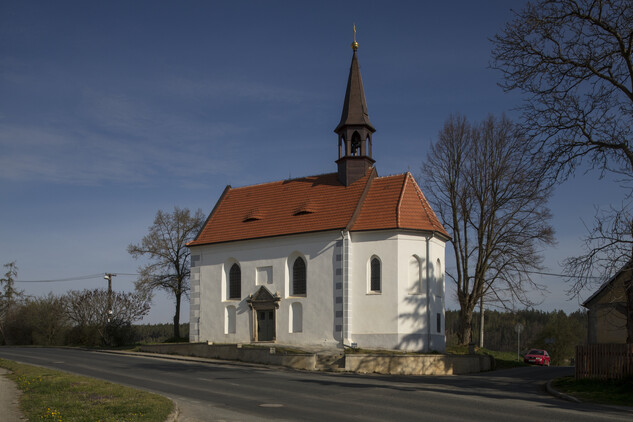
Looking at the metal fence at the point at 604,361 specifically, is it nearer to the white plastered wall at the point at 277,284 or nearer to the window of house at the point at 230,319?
the white plastered wall at the point at 277,284

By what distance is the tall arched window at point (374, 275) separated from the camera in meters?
31.3

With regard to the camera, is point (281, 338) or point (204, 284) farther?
point (204, 284)

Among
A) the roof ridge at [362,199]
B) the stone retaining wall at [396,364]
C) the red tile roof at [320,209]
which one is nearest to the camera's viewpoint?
the stone retaining wall at [396,364]

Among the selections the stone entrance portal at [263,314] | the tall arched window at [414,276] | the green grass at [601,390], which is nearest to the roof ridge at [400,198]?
the tall arched window at [414,276]

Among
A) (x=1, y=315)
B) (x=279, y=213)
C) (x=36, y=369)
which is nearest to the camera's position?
(x=36, y=369)

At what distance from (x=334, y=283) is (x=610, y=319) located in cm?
1506

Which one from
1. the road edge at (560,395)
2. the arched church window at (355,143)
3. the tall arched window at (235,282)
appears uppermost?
the arched church window at (355,143)

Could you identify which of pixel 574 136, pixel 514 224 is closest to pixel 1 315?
pixel 514 224

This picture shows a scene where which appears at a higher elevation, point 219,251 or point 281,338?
point 219,251

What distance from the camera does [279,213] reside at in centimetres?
3534

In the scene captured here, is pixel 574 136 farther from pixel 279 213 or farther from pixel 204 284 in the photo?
pixel 204 284

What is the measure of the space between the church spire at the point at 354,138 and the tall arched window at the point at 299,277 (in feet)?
18.0

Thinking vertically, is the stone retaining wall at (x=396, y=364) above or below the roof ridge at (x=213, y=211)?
below

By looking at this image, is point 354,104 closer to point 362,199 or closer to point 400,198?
point 362,199
